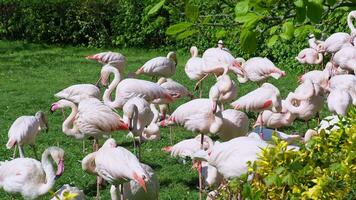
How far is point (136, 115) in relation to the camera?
6379 mm

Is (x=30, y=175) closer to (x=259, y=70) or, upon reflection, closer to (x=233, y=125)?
(x=233, y=125)

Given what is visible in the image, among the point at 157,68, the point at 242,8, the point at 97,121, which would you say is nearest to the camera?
the point at 242,8

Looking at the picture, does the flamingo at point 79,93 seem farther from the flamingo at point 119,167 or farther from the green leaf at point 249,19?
the green leaf at point 249,19

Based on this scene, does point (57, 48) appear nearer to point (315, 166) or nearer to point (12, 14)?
point (12, 14)

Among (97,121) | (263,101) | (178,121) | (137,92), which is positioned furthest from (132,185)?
(263,101)

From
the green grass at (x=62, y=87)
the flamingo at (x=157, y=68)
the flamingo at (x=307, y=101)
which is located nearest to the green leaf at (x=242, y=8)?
the green grass at (x=62, y=87)

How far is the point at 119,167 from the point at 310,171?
234cm

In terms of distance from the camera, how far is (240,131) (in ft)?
20.8

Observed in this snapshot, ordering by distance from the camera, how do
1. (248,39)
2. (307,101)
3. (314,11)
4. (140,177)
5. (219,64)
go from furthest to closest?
(219,64) → (307,101) → (140,177) → (248,39) → (314,11)

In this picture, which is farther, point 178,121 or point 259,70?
point 259,70

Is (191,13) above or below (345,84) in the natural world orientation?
above

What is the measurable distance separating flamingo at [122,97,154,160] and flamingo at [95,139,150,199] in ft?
4.24

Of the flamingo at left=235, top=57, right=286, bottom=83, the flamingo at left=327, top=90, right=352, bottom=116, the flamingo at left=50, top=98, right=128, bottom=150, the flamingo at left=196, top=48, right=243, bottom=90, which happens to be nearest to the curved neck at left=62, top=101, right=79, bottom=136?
the flamingo at left=50, top=98, right=128, bottom=150

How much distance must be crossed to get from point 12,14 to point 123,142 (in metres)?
11.3
